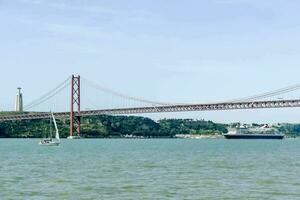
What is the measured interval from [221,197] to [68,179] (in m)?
8.06

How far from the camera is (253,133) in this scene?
15725 cm

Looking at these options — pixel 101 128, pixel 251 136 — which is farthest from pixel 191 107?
pixel 251 136

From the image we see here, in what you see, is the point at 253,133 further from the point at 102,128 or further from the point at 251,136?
the point at 102,128

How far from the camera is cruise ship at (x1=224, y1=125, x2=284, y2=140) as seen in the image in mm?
155875

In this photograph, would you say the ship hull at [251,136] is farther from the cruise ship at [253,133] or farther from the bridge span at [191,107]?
the bridge span at [191,107]

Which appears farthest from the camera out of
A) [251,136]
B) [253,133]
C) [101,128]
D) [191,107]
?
[253,133]

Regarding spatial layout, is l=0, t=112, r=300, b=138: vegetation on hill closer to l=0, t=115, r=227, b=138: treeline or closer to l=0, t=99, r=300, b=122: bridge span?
l=0, t=115, r=227, b=138: treeline

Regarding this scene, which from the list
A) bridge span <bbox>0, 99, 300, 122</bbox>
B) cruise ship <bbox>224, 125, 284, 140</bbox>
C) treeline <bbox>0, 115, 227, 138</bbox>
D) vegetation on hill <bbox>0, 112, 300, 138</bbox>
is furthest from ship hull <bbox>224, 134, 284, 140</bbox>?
bridge span <bbox>0, 99, 300, 122</bbox>

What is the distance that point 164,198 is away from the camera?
2000cm

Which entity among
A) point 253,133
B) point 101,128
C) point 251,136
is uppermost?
point 101,128

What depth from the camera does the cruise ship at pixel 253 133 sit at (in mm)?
155875

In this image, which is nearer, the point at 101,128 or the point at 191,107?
the point at 191,107

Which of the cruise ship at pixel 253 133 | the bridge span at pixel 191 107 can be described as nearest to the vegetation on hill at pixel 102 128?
the cruise ship at pixel 253 133

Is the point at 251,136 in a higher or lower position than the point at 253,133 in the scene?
lower
